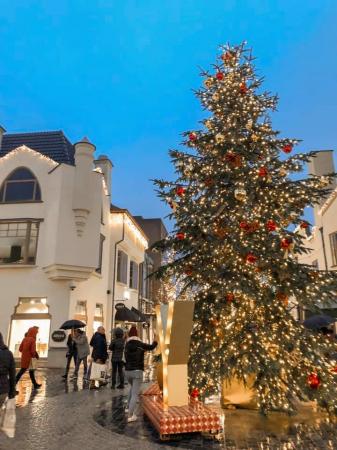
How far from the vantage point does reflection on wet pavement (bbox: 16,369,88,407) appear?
1005 cm

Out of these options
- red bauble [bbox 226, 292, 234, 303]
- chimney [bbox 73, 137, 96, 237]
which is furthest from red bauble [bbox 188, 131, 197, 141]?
chimney [bbox 73, 137, 96, 237]

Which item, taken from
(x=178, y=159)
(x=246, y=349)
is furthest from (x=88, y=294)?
(x=246, y=349)

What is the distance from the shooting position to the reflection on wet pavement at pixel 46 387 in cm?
1005

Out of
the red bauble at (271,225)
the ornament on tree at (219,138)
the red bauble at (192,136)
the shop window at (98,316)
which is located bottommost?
the shop window at (98,316)

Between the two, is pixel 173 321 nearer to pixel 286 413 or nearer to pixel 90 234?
pixel 286 413

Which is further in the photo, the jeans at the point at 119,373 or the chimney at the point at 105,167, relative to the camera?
the chimney at the point at 105,167

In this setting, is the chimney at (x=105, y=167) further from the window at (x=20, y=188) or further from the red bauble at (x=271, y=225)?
the red bauble at (x=271, y=225)

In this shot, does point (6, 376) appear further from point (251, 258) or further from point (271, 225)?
point (271, 225)

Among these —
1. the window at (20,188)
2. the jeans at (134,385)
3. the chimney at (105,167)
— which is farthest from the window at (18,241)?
the jeans at (134,385)

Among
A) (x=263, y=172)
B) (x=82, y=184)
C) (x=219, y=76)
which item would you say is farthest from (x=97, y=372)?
(x=82, y=184)

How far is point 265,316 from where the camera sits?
891 cm

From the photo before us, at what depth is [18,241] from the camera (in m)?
19.7

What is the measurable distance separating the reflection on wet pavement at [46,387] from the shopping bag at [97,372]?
0.55 meters

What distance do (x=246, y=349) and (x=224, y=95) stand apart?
6972 mm
